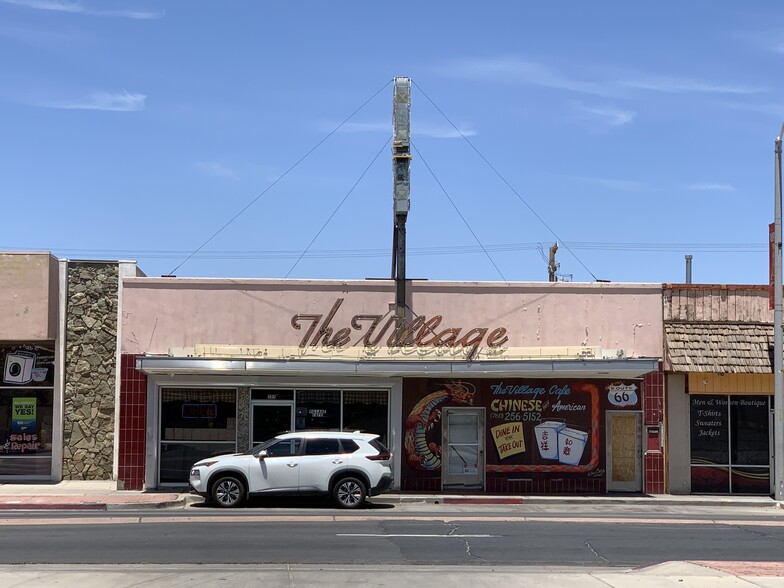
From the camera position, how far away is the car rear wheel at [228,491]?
20641 millimetres

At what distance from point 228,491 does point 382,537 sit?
579cm

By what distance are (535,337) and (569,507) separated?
4777mm

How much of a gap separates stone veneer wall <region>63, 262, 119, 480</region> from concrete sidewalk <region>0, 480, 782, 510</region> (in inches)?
32.0

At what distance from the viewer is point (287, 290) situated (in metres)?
25.5

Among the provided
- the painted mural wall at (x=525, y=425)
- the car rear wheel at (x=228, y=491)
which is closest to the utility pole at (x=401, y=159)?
the painted mural wall at (x=525, y=425)

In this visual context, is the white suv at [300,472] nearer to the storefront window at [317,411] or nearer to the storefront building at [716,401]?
the storefront window at [317,411]

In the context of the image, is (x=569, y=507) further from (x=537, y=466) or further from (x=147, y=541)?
(x=147, y=541)

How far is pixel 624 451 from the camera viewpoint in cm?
2567

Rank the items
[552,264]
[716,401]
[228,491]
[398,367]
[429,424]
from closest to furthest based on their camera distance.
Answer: [228,491], [398,367], [429,424], [716,401], [552,264]

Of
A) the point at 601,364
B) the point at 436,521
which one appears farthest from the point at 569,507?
the point at 436,521

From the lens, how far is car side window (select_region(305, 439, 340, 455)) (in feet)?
68.0

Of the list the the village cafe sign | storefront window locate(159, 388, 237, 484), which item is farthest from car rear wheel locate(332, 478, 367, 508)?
the the village cafe sign

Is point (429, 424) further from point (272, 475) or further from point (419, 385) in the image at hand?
point (272, 475)

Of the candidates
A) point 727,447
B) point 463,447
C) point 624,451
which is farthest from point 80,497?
point 727,447
